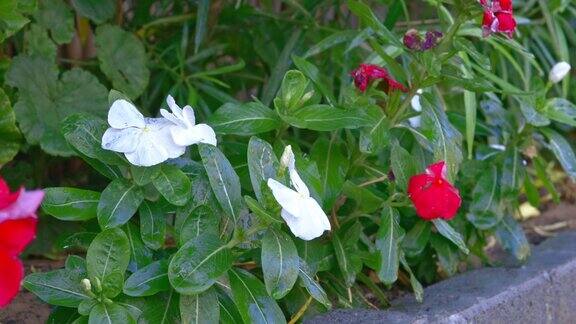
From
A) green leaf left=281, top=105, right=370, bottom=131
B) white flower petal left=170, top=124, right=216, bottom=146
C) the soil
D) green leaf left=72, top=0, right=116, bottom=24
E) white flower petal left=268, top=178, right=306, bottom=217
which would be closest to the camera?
white flower petal left=268, top=178, right=306, bottom=217

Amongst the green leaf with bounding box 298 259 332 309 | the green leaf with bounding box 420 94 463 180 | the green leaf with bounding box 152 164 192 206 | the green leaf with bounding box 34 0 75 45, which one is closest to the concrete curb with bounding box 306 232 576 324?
the green leaf with bounding box 298 259 332 309

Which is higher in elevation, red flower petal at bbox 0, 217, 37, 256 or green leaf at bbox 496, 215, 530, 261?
red flower petal at bbox 0, 217, 37, 256

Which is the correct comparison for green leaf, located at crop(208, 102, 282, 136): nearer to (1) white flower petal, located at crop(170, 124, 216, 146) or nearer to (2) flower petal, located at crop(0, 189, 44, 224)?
(1) white flower petal, located at crop(170, 124, 216, 146)

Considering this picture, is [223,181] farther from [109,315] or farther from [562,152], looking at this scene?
[562,152]

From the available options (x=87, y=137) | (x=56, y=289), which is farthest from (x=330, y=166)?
(x=56, y=289)

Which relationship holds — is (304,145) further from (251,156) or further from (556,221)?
(556,221)

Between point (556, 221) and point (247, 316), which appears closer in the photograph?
point (247, 316)

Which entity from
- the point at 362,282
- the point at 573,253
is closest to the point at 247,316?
the point at 362,282
